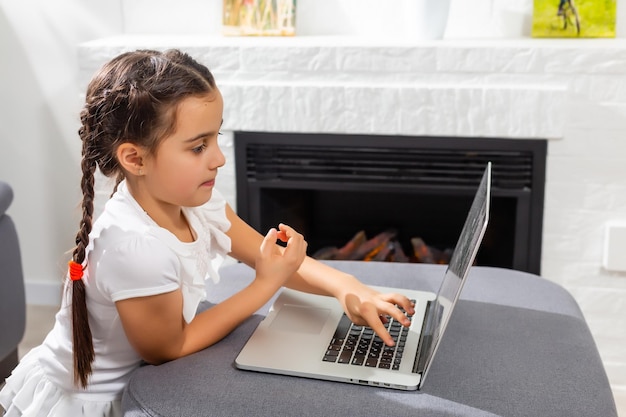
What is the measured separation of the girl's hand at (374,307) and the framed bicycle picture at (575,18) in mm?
1076

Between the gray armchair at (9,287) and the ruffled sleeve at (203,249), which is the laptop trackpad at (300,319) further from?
the gray armchair at (9,287)

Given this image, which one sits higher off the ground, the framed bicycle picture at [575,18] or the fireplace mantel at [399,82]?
the framed bicycle picture at [575,18]

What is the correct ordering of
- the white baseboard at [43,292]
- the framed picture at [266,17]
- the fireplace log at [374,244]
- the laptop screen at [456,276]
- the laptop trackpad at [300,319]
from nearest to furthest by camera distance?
the laptop screen at [456,276] → the laptop trackpad at [300,319] → the framed picture at [266,17] → the fireplace log at [374,244] → the white baseboard at [43,292]

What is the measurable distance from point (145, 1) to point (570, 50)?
118cm

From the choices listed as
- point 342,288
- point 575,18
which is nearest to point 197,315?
point 342,288

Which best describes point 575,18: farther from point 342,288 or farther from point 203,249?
point 203,249

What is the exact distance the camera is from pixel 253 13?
2.26 m

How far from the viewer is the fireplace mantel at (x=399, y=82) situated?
2.01 metres

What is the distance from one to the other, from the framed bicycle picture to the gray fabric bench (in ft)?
3.15

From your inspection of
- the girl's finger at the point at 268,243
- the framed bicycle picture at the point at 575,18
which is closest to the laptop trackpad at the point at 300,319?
the girl's finger at the point at 268,243

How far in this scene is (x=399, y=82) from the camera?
2.08 m

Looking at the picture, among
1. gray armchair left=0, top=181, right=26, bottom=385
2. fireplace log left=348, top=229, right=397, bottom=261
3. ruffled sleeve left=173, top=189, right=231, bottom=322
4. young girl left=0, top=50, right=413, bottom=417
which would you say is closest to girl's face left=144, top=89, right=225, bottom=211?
young girl left=0, top=50, right=413, bottom=417

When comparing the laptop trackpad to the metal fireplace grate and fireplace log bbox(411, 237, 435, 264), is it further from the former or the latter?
fireplace log bbox(411, 237, 435, 264)

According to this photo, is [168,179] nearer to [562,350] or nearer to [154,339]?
[154,339]
